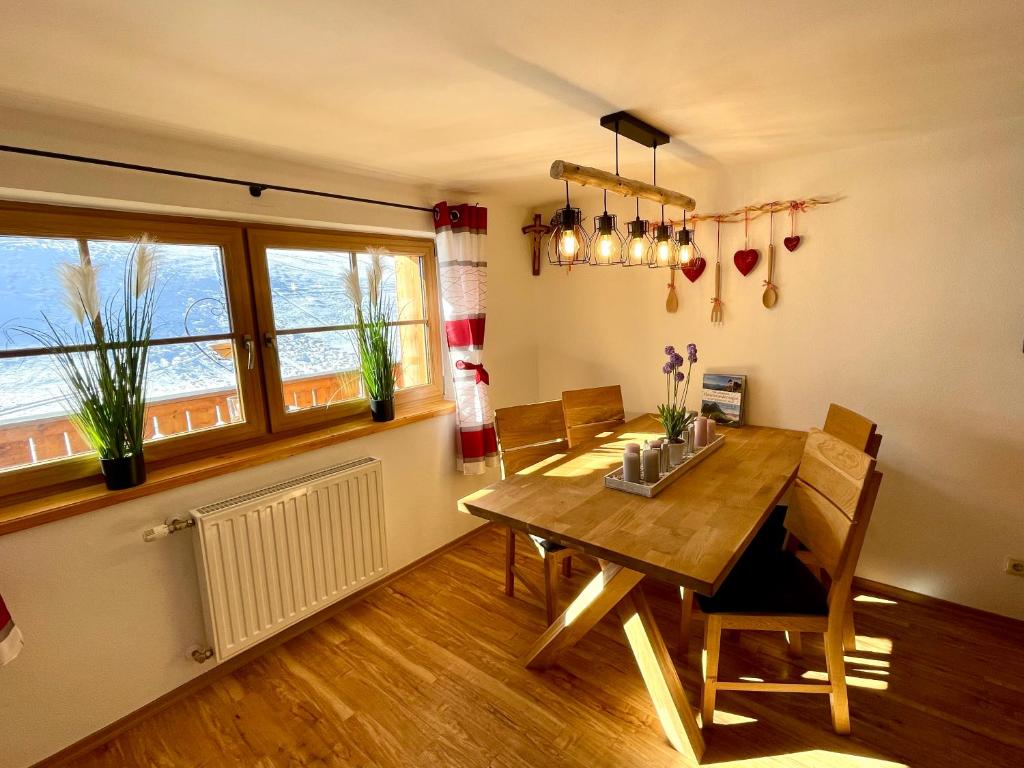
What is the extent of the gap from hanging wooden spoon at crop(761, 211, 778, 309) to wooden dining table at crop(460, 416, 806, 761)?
85 centimetres

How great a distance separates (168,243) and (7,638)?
4.59ft

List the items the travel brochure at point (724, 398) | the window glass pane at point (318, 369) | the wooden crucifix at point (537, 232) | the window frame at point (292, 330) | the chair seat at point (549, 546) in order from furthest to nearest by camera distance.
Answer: the wooden crucifix at point (537, 232) < the travel brochure at point (724, 398) < the window glass pane at point (318, 369) < the window frame at point (292, 330) < the chair seat at point (549, 546)

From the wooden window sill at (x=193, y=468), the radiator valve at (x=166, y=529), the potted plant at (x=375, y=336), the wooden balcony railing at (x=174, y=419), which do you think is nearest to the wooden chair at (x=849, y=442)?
the wooden window sill at (x=193, y=468)

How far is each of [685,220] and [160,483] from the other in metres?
2.75

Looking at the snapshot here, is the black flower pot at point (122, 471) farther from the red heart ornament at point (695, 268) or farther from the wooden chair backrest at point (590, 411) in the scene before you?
the red heart ornament at point (695, 268)

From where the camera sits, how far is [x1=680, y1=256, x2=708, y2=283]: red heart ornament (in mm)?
2770

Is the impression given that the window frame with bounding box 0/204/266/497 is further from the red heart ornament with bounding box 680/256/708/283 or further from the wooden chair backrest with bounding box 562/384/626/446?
the red heart ornament with bounding box 680/256/708/283

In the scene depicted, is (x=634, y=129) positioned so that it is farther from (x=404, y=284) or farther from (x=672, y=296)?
(x=404, y=284)

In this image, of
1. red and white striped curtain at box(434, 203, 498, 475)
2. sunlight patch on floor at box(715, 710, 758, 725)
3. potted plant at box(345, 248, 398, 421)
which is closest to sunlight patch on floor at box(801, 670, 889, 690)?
sunlight patch on floor at box(715, 710, 758, 725)

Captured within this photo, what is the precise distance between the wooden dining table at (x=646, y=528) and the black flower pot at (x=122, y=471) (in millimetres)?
1193

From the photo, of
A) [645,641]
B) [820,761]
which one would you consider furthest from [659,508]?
[820,761]

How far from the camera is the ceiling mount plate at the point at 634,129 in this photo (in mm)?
1675

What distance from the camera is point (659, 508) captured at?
1704 mm

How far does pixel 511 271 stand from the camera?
3.28 metres
